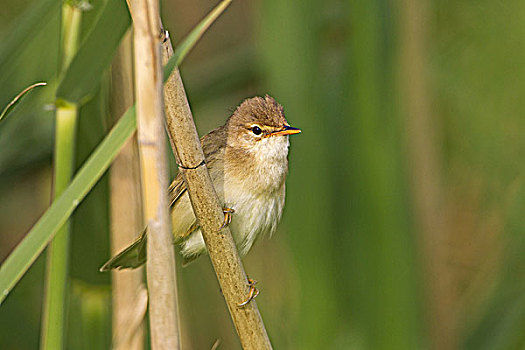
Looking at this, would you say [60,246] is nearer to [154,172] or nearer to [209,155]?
[154,172]

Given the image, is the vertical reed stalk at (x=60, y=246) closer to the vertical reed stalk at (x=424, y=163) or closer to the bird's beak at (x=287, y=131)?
the bird's beak at (x=287, y=131)

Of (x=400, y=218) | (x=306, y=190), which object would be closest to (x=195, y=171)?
(x=306, y=190)

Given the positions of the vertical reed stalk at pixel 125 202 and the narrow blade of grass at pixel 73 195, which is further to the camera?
the vertical reed stalk at pixel 125 202

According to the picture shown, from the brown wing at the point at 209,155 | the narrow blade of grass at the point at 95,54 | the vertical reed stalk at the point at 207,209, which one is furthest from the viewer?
the brown wing at the point at 209,155

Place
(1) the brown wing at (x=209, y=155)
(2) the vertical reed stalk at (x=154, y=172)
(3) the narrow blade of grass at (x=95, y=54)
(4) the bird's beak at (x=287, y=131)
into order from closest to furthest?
(2) the vertical reed stalk at (x=154, y=172), (3) the narrow blade of grass at (x=95, y=54), (4) the bird's beak at (x=287, y=131), (1) the brown wing at (x=209, y=155)

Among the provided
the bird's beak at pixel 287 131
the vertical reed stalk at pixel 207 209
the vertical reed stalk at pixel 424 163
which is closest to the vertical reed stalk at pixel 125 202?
the bird's beak at pixel 287 131

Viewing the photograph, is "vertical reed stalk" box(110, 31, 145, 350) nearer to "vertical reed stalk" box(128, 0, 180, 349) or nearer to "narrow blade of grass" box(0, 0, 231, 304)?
"narrow blade of grass" box(0, 0, 231, 304)
